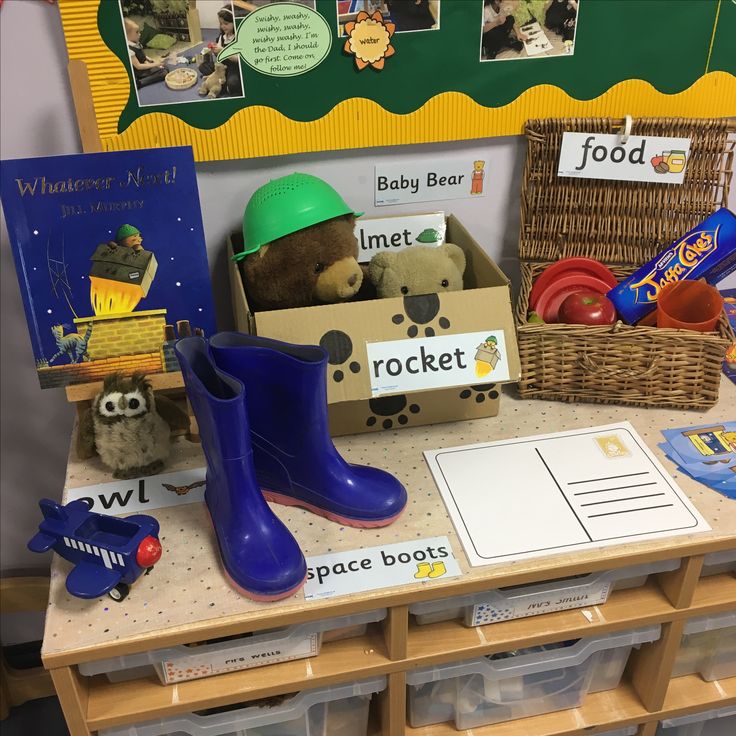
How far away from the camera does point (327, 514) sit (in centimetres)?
91

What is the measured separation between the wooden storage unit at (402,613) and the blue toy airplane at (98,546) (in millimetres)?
34

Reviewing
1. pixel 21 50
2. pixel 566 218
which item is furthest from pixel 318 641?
pixel 21 50

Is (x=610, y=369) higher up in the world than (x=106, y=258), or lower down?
lower down

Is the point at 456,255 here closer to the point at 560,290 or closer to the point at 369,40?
the point at 560,290

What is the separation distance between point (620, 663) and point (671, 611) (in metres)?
0.15

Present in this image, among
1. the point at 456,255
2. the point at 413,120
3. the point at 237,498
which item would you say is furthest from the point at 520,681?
the point at 413,120

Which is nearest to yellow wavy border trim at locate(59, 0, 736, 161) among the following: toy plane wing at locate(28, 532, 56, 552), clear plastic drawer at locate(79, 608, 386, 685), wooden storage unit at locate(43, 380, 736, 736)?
wooden storage unit at locate(43, 380, 736, 736)

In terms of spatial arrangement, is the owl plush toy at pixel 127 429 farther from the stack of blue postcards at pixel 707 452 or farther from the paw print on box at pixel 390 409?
the stack of blue postcards at pixel 707 452

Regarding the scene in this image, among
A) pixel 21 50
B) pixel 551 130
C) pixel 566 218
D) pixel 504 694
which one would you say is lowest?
pixel 504 694

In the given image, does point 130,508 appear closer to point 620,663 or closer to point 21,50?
point 21,50

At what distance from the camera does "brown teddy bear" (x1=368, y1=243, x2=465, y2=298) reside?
103 cm

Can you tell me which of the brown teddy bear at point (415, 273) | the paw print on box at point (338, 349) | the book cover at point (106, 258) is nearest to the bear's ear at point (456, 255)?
the brown teddy bear at point (415, 273)

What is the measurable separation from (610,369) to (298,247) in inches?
19.1

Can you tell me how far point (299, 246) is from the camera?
958mm
